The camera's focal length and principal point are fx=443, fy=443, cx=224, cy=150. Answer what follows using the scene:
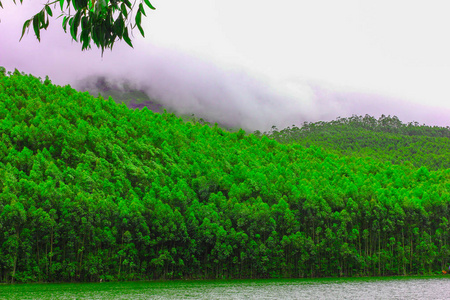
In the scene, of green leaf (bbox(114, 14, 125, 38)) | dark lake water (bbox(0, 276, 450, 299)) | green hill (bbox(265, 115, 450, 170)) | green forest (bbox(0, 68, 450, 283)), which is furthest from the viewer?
green hill (bbox(265, 115, 450, 170))

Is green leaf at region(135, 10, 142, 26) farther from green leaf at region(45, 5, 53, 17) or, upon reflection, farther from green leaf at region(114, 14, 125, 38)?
green leaf at region(45, 5, 53, 17)

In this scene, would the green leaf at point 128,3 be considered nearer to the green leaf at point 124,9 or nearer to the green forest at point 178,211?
the green leaf at point 124,9

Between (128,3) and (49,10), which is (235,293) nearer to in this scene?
(49,10)

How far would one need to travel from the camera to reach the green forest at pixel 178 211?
4959 centimetres

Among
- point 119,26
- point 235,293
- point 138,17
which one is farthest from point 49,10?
point 235,293

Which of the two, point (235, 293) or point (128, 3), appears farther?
point (235, 293)

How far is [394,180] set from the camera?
3292 inches

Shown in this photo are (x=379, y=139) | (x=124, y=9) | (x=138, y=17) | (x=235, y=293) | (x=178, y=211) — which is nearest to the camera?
(x=138, y=17)

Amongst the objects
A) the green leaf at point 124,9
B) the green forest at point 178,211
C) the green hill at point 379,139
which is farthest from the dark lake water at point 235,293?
the green hill at point 379,139

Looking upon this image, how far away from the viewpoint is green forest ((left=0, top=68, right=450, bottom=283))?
49594 mm

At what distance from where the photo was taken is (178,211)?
57.7 m

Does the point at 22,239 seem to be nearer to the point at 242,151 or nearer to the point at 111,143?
the point at 111,143

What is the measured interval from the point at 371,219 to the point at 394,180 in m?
24.6

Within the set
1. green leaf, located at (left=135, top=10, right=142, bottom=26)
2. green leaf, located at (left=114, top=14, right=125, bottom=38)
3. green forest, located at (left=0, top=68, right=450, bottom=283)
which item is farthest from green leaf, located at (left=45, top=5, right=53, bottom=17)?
green forest, located at (left=0, top=68, right=450, bottom=283)
